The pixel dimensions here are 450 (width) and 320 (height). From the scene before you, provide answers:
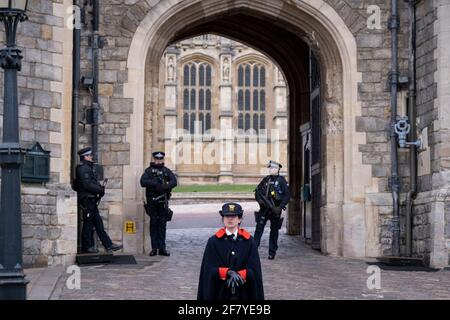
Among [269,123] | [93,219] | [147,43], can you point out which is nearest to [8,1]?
[93,219]

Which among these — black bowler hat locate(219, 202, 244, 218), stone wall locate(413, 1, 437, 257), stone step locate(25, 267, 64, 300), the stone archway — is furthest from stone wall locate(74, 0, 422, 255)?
black bowler hat locate(219, 202, 244, 218)

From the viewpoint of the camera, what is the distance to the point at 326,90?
1803 cm

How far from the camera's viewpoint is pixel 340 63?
1778cm

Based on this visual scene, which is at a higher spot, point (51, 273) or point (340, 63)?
point (340, 63)

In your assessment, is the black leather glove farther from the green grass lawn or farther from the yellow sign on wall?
the green grass lawn

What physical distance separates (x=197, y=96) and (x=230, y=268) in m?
50.2

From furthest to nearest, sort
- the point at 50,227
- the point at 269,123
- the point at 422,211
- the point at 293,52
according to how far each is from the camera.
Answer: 1. the point at 269,123
2. the point at 293,52
3. the point at 422,211
4. the point at 50,227

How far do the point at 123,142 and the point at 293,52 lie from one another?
6.03 metres

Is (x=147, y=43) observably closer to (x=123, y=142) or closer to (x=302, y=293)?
(x=123, y=142)

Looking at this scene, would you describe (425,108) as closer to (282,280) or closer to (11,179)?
(282,280)

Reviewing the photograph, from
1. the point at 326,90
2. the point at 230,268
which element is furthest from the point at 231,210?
the point at 326,90

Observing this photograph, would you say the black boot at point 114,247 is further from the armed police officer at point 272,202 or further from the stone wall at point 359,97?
the armed police officer at point 272,202

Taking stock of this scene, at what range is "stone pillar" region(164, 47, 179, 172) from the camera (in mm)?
56156

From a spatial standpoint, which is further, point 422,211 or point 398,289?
point 422,211
